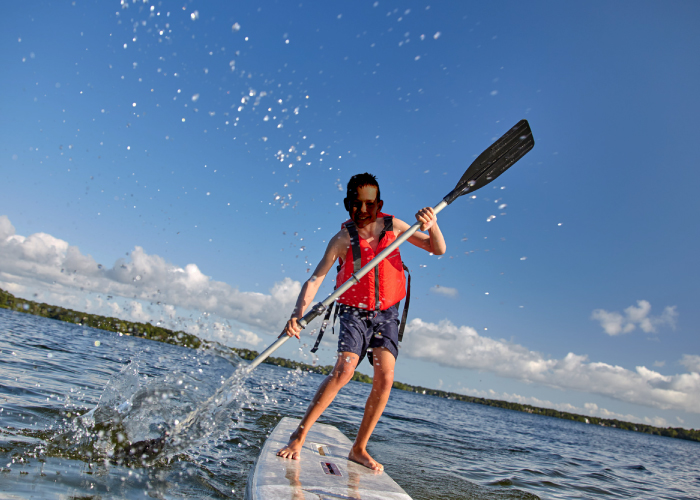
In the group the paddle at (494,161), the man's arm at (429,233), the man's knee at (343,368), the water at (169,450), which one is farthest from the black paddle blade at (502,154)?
the water at (169,450)

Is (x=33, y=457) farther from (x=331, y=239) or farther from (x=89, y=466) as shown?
(x=331, y=239)

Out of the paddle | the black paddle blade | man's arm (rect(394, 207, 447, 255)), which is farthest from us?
the black paddle blade

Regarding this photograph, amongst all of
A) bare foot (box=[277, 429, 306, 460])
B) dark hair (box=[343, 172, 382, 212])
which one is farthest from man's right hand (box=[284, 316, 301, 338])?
dark hair (box=[343, 172, 382, 212])

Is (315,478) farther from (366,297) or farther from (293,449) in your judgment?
(366,297)

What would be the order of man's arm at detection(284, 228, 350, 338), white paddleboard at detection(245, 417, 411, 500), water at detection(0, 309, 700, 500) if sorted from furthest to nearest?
man's arm at detection(284, 228, 350, 338) < water at detection(0, 309, 700, 500) < white paddleboard at detection(245, 417, 411, 500)

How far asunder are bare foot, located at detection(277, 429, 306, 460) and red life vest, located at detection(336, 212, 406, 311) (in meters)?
1.14

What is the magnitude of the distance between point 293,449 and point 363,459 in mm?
634

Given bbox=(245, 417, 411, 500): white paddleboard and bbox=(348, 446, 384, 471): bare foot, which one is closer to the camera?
bbox=(245, 417, 411, 500): white paddleboard

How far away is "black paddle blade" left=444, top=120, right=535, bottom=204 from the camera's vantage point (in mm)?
3893

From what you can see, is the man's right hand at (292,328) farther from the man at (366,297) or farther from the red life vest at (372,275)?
the red life vest at (372,275)

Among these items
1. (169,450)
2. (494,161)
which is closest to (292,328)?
(169,450)

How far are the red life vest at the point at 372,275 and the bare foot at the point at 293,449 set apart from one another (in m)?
1.14

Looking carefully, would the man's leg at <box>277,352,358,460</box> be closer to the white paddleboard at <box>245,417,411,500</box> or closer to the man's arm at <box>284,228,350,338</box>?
the white paddleboard at <box>245,417,411,500</box>

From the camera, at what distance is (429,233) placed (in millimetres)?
3496
